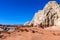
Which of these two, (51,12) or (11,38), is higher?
(51,12)

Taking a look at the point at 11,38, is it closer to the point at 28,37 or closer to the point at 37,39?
the point at 28,37

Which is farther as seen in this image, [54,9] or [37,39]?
[54,9]

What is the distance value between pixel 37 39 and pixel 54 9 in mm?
20479

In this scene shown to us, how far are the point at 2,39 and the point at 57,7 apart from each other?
2070 centimetres

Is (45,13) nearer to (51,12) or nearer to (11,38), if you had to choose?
(51,12)

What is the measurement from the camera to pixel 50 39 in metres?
8.42

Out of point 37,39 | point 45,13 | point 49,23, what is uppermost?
point 45,13

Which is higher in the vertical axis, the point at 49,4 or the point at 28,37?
the point at 49,4

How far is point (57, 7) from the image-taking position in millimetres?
27891

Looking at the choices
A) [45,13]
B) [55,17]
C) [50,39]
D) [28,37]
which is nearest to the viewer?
[50,39]

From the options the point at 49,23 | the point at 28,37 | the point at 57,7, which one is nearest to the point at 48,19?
the point at 49,23

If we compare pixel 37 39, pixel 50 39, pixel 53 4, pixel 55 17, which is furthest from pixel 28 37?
pixel 53 4

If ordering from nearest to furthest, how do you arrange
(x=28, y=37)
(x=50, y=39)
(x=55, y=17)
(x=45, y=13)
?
(x=50, y=39) → (x=28, y=37) → (x=55, y=17) → (x=45, y=13)

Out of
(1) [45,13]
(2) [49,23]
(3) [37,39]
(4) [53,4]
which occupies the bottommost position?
(3) [37,39]
